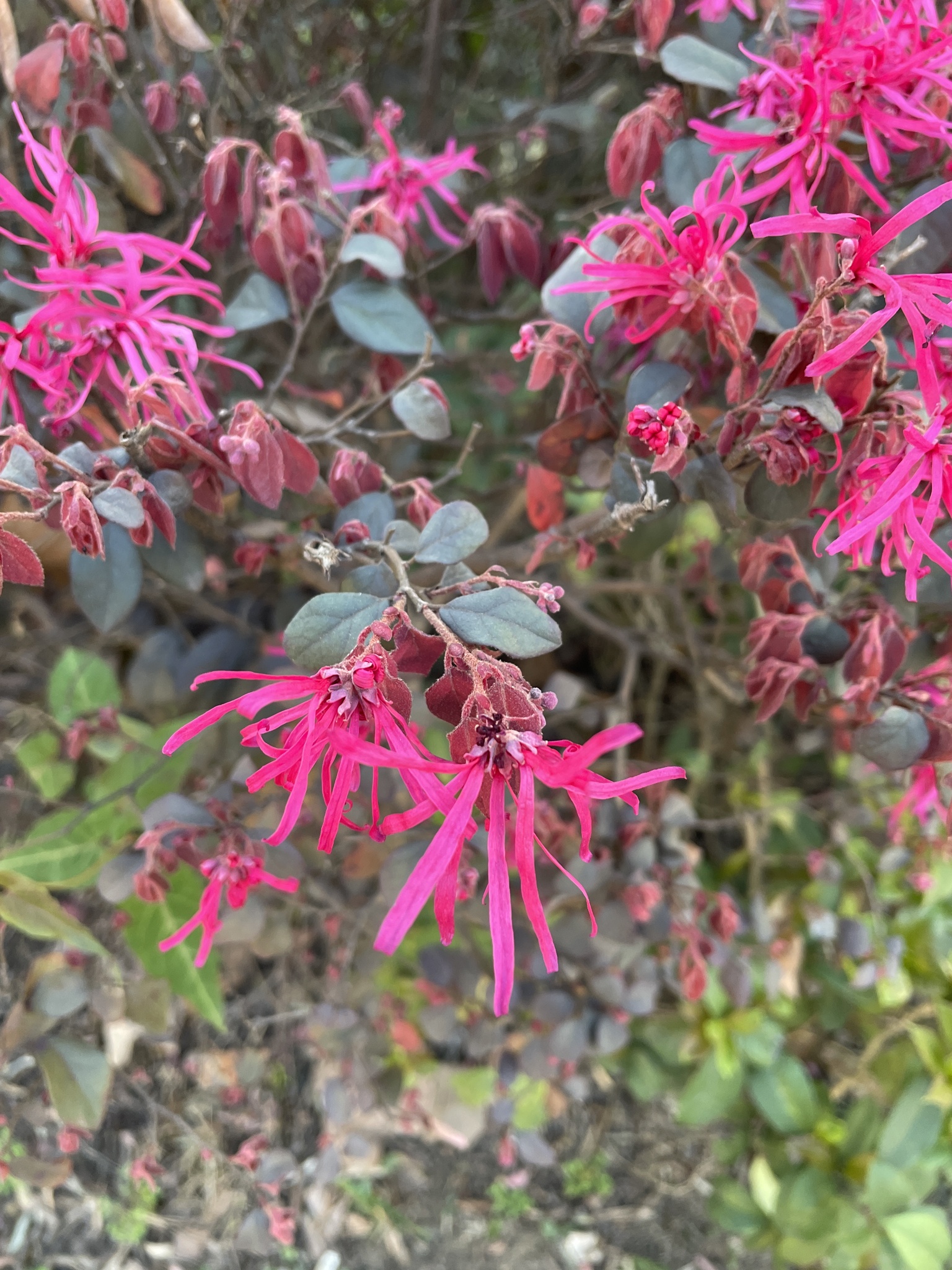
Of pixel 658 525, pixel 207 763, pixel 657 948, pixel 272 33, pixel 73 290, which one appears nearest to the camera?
pixel 73 290

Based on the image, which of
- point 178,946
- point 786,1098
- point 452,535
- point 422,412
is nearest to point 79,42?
point 422,412

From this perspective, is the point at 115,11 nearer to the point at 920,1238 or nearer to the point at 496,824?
the point at 496,824

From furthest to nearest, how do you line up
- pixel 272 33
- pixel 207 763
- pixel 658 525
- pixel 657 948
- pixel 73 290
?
pixel 272 33, pixel 657 948, pixel 207 763, pixel 658 525, pixel 73 290

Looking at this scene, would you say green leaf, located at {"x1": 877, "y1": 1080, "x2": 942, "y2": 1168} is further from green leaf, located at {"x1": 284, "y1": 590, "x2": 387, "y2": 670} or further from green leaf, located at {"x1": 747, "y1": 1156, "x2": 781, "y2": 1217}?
green leaf, located at {"x1": 284, "y1": 590, "x2": 387, "y2": 670}

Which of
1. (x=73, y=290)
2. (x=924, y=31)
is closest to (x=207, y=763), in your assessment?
(x=73, y=290)

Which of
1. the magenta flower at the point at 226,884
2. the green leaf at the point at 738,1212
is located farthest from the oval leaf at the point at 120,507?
the green leaf at the point at 738,1212

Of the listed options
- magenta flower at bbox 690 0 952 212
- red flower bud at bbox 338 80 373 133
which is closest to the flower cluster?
magenta flower at bbox 690 0 952 212

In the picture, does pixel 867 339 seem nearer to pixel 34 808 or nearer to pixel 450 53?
pixel 34 808

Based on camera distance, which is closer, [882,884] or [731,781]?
[882,884]
